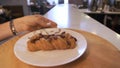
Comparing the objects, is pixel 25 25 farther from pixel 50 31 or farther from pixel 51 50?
pixel 51 50

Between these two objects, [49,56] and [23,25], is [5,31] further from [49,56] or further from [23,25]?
[49,56]

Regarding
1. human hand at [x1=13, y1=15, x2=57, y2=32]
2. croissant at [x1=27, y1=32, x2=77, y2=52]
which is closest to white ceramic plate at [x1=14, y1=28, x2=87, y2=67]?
croissant at [x1=27, y1=32, x2=77, y2=52]

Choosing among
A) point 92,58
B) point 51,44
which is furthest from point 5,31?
point 92,58

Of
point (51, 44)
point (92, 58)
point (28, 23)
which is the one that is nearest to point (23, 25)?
point (28, 23)

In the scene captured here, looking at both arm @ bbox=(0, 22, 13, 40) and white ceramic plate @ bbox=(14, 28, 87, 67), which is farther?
arm @ bbox=(0, 22, 13, 40)

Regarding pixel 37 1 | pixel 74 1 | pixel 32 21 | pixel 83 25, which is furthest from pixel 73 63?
pixel 37 1

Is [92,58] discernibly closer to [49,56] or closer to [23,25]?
[49,56]

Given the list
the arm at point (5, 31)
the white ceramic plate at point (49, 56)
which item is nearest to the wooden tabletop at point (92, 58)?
the white ceramic plate at point (49, 56)

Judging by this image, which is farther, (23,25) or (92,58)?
(23,25)

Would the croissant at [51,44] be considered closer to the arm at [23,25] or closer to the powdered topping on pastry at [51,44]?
the powdered topping on pastry at [51,44]

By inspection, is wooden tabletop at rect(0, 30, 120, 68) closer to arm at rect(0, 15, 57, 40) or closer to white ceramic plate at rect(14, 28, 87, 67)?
white ceramic plate at rect(14, 28, 87, 67)

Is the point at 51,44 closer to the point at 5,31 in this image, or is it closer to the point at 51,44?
the point at 51,44
